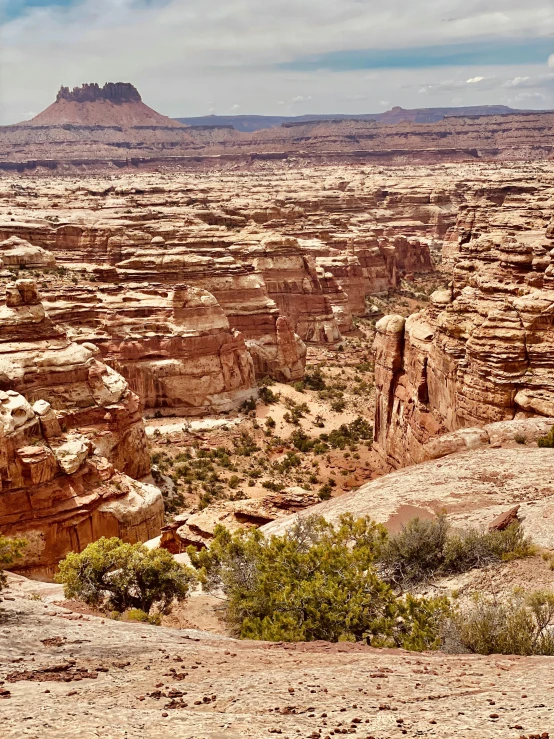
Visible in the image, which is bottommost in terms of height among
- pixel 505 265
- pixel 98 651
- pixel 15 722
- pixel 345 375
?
pixel 345 375

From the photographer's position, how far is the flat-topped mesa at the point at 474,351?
26828 millimetres

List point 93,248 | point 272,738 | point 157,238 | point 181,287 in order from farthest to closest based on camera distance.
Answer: point 93,248 → point 157,238 → point 181,287 → point 272,738

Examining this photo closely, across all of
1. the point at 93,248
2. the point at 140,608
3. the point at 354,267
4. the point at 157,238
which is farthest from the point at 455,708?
the point at 354,267

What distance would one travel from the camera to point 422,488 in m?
21.4

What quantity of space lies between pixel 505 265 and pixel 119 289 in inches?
890

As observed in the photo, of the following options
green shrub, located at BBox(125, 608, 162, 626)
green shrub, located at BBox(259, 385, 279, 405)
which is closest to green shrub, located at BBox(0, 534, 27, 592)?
green shrub, located at BBox(125, 608, 162, 626)

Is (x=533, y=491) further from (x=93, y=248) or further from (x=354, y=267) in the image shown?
(x=354, y=267)

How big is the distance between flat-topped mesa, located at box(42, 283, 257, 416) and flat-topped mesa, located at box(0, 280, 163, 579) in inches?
504

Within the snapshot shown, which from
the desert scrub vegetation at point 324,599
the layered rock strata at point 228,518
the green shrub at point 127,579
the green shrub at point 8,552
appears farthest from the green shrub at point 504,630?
the layered rock strata at point 228,518

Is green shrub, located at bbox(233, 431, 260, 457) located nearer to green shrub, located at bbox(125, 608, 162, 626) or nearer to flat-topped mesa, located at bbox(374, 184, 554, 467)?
flat-topped mesa, located at bbox(374, 184, 554, 467)

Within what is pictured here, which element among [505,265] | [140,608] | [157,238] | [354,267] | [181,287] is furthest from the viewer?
[354,267]

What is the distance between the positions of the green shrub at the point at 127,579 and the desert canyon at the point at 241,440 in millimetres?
628

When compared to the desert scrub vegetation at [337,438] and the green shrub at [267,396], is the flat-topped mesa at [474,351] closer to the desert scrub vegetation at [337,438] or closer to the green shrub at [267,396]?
the desert scrub vegetation at [337,438]

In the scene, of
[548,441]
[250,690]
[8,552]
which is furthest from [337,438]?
[250,690]
